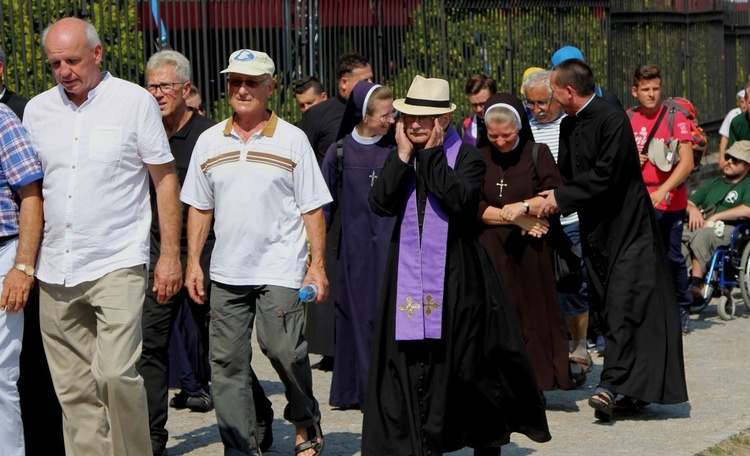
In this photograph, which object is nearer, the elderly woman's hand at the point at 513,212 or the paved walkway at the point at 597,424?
the paved walkway at the point at 597,424

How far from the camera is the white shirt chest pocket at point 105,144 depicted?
5.86 m

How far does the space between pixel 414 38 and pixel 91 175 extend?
946cm

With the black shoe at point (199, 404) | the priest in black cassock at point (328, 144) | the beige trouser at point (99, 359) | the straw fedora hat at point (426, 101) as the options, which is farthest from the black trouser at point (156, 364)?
the priest in black cassock at point (328, 144)

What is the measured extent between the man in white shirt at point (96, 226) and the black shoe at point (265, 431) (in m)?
1.22

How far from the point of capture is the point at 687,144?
10.1 meters

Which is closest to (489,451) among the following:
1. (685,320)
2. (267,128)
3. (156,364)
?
(156,364)

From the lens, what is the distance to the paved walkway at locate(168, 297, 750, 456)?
24.0 ft

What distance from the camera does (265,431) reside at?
7238 mm

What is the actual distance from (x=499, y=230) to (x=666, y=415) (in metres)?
1.47

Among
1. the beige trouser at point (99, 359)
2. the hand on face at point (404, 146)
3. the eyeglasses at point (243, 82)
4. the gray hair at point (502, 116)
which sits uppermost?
the eyeglasses at point (243, 82)

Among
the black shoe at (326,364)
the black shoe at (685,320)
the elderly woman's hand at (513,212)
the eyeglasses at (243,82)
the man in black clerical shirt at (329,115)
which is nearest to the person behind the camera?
the eyeglasses at (243,82)

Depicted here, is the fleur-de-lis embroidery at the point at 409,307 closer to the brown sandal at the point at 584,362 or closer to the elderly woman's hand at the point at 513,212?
the elderly woman's hand at the point at 513,212

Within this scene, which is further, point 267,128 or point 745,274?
point 745,274

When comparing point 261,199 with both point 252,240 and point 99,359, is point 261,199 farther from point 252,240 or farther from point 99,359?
point 99,359
